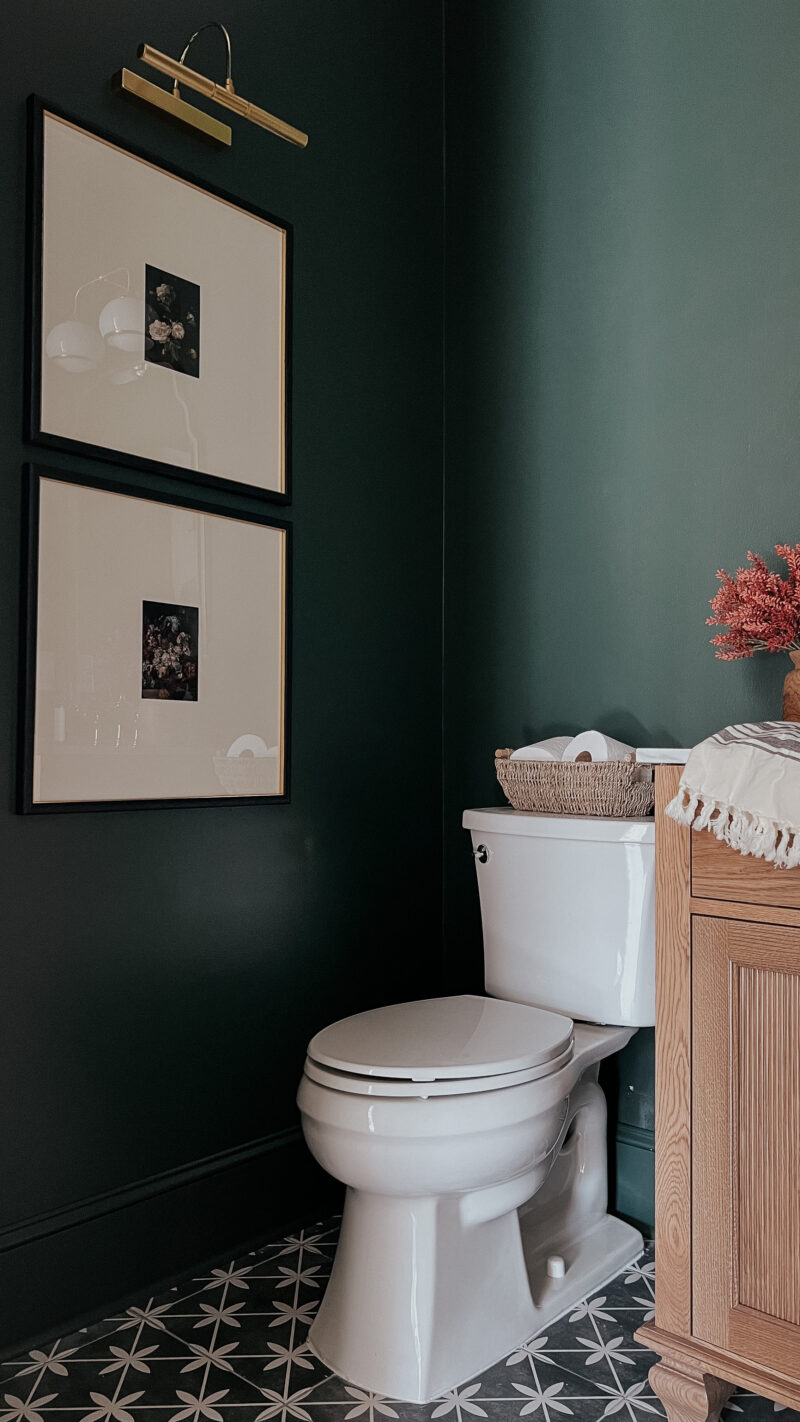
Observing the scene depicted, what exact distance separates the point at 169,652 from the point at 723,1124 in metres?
1.05

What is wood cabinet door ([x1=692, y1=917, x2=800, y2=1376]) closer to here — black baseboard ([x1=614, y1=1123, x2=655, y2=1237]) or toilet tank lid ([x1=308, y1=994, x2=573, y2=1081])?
toilet tank lid ([x1=308, y1=994, x2=573, y2=1081])

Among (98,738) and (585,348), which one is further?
(585,348)

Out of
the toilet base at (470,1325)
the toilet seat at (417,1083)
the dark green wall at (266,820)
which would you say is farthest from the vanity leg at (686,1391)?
the dark green wall at (266,820)

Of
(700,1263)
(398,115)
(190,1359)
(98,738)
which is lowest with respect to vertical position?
(190,1359)

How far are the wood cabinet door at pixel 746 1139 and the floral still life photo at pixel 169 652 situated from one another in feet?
2.90

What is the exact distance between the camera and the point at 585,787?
1.79 m

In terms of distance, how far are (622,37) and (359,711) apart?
4.48 ft

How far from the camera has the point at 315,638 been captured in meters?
2.01

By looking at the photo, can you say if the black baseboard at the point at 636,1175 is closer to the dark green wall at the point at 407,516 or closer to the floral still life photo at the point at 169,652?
the dark green wall at the point at 407,516

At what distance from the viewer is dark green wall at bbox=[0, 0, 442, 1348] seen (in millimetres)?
1552

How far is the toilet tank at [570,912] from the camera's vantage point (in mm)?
1720

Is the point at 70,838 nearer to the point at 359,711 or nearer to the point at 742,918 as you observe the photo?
the point at 359,711

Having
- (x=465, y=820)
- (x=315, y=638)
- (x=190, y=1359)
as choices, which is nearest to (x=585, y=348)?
(x=315, y=638)

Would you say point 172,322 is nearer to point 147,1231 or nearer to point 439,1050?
point 439,1050
